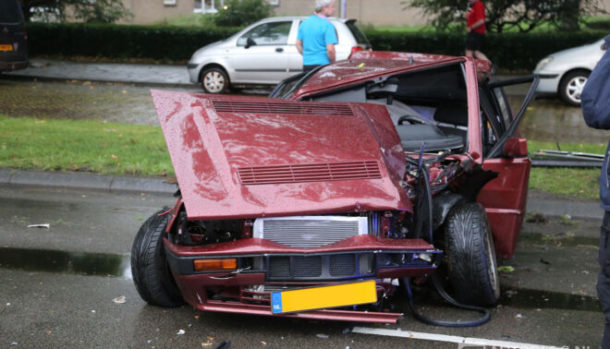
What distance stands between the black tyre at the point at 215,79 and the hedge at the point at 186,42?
18.9 feet

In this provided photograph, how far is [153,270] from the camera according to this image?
4664 millimetres

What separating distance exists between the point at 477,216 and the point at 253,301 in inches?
60.6

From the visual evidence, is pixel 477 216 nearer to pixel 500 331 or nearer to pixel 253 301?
pixel 500 331

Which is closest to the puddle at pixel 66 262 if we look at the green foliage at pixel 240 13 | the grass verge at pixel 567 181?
the grass verge at pixel 567 181

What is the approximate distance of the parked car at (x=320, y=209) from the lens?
4109mm

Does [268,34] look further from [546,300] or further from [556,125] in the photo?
[546,300]

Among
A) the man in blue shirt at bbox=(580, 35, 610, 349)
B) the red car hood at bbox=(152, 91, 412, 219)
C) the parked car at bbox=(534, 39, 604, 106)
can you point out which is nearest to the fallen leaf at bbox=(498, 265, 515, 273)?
the red car hood at bbox=(152, 91, 412, 219)

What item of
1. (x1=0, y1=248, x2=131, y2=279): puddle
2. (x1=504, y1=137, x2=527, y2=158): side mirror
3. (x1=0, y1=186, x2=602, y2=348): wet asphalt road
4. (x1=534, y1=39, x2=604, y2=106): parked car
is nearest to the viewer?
(x1=0, y1=186, x2=602, y2=348): wet asphalt road

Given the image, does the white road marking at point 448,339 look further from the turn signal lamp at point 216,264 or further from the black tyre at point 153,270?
the black tyre at point 153,270

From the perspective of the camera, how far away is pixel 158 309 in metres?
4.80

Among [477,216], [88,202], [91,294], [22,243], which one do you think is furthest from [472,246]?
[88,202]

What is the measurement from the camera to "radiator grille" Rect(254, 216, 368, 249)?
13.7ft

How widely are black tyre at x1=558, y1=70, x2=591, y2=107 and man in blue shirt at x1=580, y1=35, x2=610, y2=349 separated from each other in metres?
10.9

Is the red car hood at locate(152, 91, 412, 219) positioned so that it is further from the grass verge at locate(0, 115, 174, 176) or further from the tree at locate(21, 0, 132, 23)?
the tree at locate(21, 0, 132, 23)
